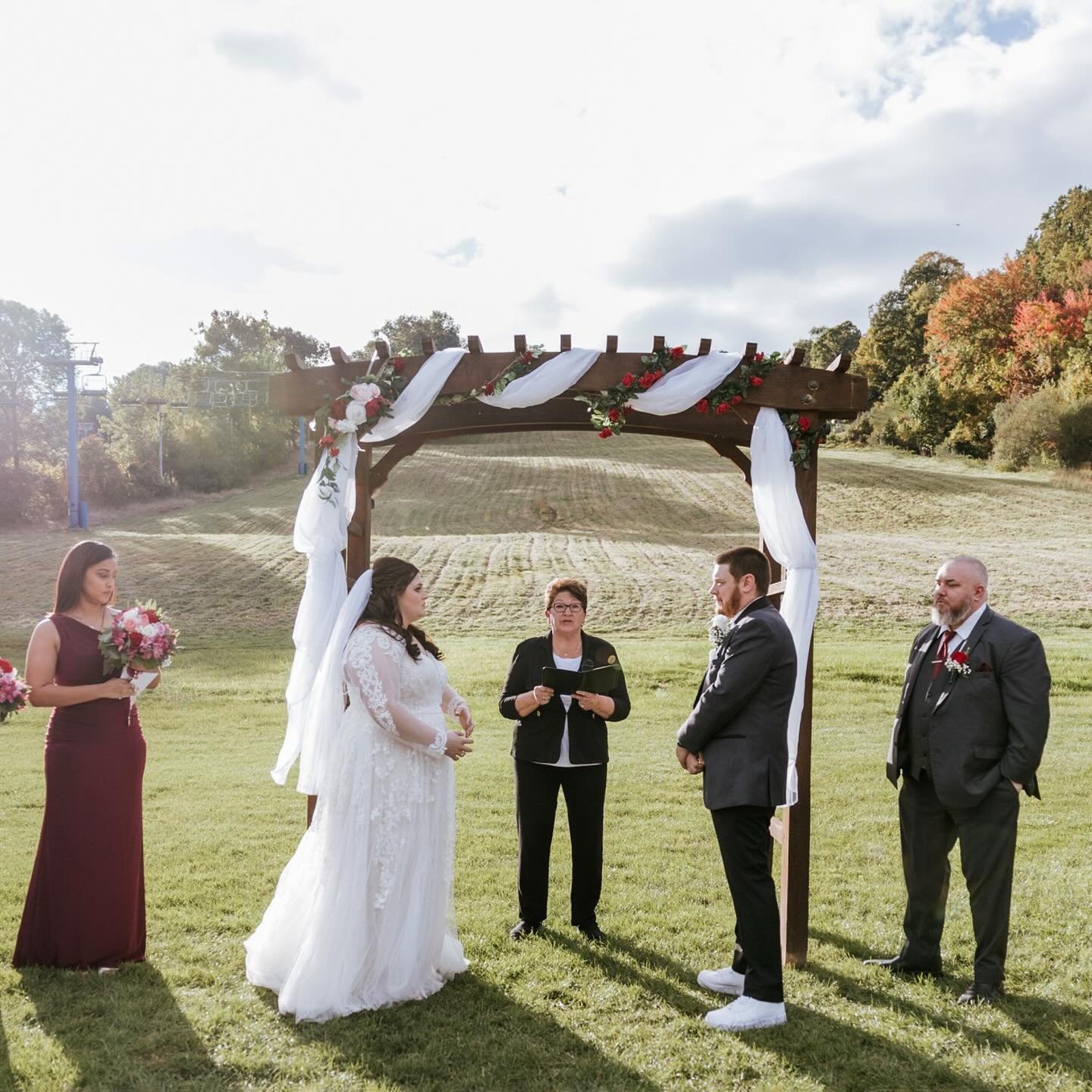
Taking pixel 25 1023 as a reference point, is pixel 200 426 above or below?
above

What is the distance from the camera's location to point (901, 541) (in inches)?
1085

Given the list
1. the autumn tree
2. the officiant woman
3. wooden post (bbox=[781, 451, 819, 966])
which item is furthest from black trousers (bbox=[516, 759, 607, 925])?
the autumn tree

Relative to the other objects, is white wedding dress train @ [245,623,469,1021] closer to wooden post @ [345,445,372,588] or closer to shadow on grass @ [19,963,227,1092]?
shadow on grass @ [19,963,227,1092]

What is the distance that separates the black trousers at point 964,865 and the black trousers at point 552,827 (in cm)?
164

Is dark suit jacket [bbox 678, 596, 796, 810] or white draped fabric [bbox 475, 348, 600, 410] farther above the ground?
white draped fabric [bbox 475, 348, 600, 410]

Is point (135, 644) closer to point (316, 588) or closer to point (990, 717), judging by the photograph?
point (316, 588)

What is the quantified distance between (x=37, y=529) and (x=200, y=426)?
16.3 m

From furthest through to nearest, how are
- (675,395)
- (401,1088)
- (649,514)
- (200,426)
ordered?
(200,426) < (649,514) < (675,395) < (401,1088)

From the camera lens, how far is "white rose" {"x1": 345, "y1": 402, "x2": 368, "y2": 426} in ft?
17.6

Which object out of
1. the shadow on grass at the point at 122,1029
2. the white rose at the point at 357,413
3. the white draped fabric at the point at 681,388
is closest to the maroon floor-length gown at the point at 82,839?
the shadow on grass at the point at 122,1029

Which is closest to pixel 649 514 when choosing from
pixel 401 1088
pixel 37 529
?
pixel 37 529

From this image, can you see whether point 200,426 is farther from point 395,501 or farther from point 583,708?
point 583,708

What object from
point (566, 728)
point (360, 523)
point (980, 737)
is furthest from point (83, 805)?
point (980, 737)

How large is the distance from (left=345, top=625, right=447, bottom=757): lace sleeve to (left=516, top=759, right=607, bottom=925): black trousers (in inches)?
43.9
